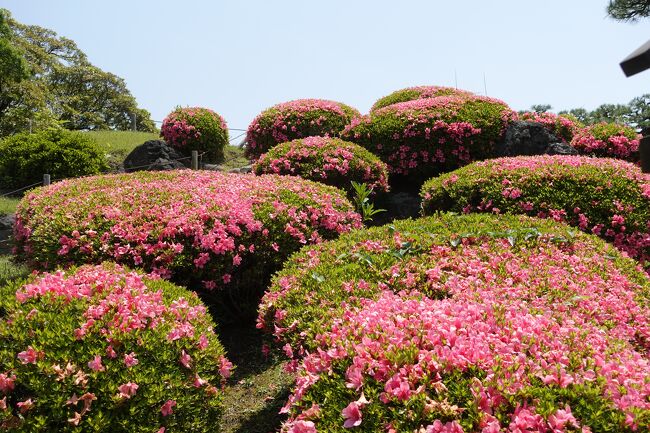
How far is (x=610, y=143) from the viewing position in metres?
12.1

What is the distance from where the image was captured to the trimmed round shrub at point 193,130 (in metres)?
19.8

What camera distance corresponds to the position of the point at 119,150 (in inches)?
879

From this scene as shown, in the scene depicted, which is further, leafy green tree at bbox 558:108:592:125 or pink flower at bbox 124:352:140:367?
leafy green tree at bbox 558:108:592:125

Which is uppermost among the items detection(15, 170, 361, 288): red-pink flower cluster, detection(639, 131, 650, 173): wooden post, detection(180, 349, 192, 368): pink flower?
detection(639, 131, 650, 173): wooden post

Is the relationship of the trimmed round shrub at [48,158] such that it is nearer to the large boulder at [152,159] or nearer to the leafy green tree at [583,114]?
the large boulder at [152,159]

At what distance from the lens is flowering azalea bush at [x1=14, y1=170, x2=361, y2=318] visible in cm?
573

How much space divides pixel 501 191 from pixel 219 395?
513 cm

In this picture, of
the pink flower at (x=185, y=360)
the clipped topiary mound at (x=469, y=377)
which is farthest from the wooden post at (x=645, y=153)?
the pink flower at (x=185, y=360)

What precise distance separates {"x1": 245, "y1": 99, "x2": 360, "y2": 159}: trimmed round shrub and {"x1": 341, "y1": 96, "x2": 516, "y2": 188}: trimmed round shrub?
3.04 metres

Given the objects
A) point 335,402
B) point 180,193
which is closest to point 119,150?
point 180,193

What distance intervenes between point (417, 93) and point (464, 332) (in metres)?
14.1

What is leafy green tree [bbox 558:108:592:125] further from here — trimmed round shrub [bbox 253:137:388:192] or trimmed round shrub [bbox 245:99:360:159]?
trimmed round shrub [bbox 253:137:388:192]

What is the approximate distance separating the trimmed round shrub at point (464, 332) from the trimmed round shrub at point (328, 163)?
4.64 meters

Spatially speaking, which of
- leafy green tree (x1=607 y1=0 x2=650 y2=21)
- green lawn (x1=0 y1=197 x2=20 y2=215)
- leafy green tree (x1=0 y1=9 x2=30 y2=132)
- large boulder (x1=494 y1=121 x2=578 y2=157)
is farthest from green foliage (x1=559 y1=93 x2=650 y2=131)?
leafy green tree (x1=0 y1=9 x2=30 y2=132)
